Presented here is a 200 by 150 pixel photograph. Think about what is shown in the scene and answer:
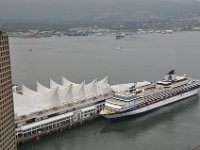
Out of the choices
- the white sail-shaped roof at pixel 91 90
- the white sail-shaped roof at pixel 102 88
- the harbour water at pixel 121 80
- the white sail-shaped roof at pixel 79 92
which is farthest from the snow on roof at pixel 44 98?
the harbour water at pixel 121 80

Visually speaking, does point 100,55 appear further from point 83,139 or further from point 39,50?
point 83,139

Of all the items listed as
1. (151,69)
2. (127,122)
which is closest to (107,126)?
(127,122)

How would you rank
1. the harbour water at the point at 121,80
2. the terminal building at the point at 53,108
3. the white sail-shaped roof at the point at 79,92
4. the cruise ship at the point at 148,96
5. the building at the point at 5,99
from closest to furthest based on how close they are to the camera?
the building at the point at 5,99
the harbour water at the point at 121,80
the terminal building at the point at 53,108
the cruise ship at the point at 148,96
the white sail-shaped roof at the point at 79,92

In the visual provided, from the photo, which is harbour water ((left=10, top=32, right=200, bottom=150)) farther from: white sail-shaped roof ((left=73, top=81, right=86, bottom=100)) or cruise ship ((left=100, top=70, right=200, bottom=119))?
white sail-shaped roof ((left=73, top=81, right=86, bottom=100))

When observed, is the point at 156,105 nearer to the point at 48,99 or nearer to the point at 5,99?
the point at 48,99

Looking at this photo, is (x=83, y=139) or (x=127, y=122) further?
(x=127, y=122)

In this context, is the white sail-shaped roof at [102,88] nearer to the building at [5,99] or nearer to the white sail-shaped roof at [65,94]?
the white sail-shaped roof at [65,94]

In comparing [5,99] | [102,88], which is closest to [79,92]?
[102,88]
